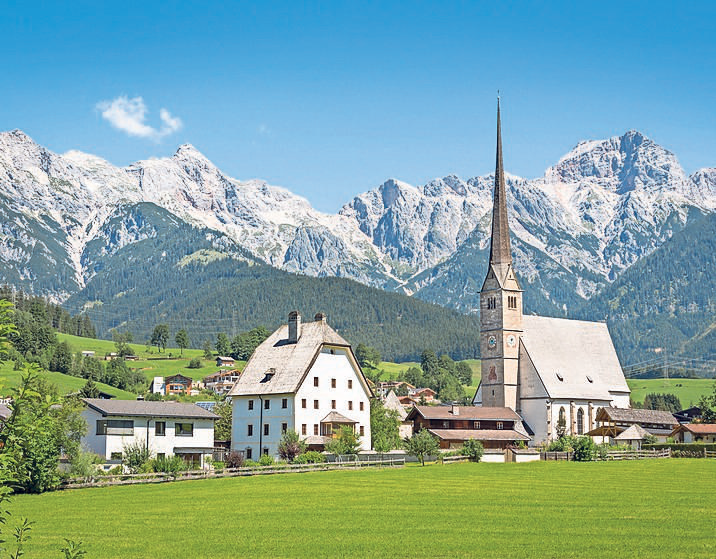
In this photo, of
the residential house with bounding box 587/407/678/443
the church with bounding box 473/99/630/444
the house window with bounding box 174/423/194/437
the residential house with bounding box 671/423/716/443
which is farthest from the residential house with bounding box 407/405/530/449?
the house window with bounding box 174/423/194/437

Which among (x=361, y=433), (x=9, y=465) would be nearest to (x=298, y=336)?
(x=361, y=433)

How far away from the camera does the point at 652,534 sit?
35.4 meters

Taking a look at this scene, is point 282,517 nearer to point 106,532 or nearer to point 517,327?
point 106,532

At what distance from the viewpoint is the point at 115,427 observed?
88750 mm

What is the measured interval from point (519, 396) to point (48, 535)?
10659cm

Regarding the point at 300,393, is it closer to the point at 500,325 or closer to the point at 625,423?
the point at 500,325

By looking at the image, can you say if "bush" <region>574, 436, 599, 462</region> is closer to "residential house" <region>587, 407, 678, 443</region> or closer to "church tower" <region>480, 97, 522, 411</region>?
"residential house" <region>587, 407, 678, 443</region>

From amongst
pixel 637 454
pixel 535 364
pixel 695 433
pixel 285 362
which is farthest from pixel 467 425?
pixel 695 433

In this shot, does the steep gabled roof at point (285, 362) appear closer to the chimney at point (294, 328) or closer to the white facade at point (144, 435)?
the chimney at point (294, 328)

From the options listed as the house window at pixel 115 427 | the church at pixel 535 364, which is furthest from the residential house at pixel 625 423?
the house window at pixel 115 427

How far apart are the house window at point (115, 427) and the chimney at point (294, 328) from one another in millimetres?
23890

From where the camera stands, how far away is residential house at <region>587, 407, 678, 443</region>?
136500mm

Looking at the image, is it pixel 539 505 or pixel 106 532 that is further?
pixel 539 505

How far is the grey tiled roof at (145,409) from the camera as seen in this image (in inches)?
3536
